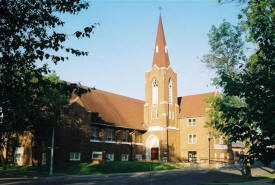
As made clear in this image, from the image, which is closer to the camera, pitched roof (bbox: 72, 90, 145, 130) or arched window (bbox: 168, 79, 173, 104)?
pitched roof (bbox: 72, 90, 145, 130)

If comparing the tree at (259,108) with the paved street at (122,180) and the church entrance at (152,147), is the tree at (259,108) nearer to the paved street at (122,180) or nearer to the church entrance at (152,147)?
the paved street at (122,180)

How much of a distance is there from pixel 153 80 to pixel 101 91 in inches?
383

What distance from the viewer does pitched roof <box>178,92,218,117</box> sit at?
2050 inches

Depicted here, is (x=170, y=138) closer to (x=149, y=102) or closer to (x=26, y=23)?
(x=149, y=102)

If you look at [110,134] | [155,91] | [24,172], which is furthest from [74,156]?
[155,91]

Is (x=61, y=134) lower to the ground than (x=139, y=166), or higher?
higher

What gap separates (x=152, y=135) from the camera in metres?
50.9

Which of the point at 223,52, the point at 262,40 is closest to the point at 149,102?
the point at 223,52

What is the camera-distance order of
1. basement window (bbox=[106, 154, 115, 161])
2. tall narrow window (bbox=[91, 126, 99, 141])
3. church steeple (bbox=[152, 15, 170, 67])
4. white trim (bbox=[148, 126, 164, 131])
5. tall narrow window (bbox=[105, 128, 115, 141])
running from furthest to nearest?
church steeple (bbox=[152, 15, 170, 67]), white trim (bbox=[148, 126, 164, 131]), tall narrow window (bbox=[105, 128, 115, 141]), basement window (bbox=[106, 154, 115, 161]), tall narrow window (bbox=[91, 126, 99, 141])

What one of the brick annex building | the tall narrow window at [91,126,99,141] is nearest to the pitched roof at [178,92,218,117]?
the brick annex building

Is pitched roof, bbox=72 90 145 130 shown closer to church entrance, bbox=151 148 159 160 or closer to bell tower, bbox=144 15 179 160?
bell tower, bbox=144 15 179 160

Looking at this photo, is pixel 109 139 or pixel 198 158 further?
pixel 198 158

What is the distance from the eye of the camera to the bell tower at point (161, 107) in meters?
49.9

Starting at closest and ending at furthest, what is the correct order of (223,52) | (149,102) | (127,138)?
(223,52) → (127,138) → (149,102)
